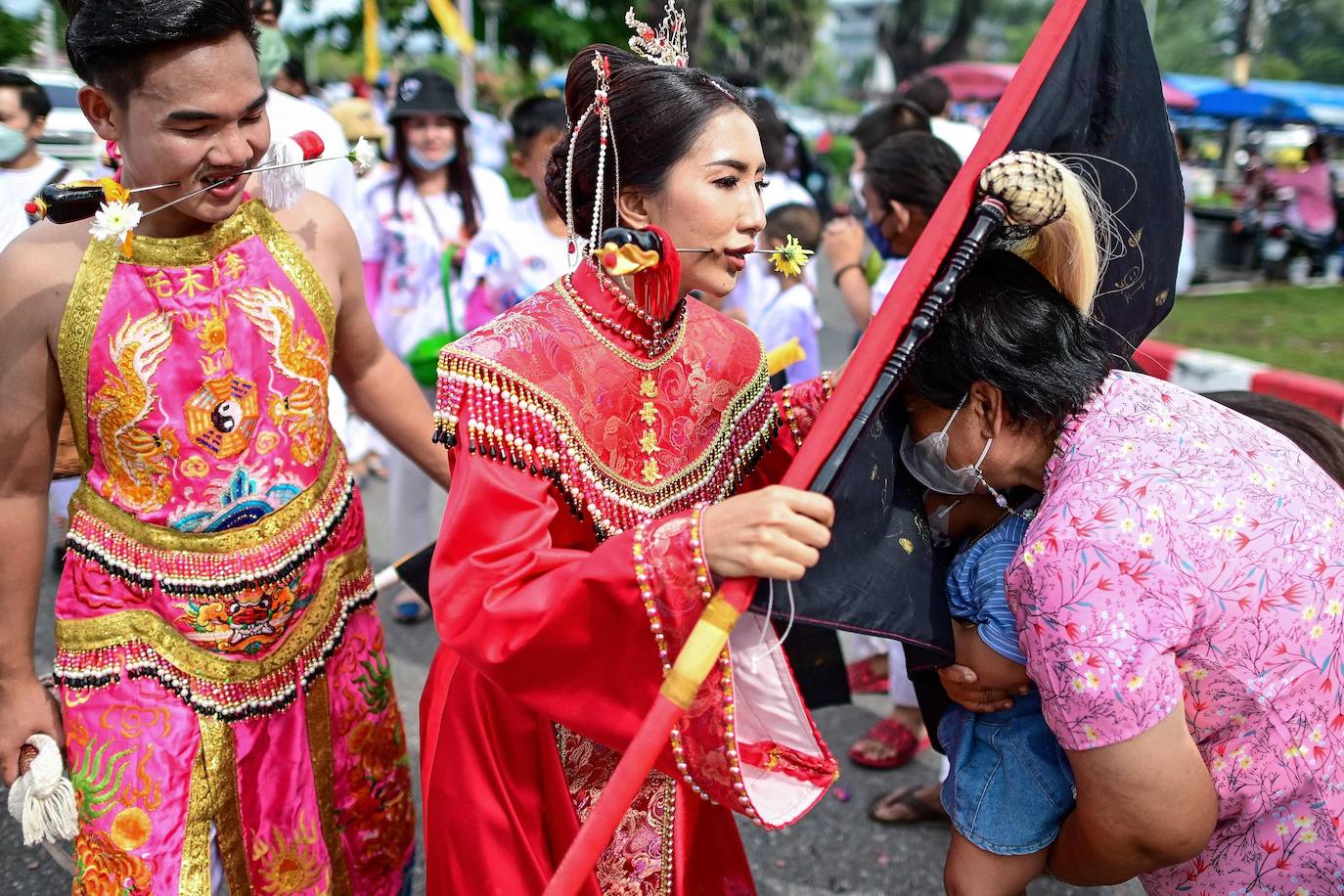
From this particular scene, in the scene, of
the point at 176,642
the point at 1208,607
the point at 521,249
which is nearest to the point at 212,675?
the point at 176,642

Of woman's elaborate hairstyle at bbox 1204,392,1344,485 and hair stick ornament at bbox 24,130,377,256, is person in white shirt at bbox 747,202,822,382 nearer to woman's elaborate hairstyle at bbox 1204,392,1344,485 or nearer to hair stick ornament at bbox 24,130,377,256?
woman's elaborate hairstyle at bbox 1204,392,1344,485

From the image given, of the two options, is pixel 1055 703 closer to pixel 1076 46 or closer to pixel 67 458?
pixel 1076 46

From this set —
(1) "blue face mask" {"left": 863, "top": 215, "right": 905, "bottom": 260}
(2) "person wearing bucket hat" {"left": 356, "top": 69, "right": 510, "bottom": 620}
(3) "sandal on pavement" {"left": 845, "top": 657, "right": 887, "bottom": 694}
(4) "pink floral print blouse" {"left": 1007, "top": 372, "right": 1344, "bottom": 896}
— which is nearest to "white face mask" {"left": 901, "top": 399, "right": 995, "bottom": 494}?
(4) "pink floral print blouse" {"left": 1007, "top": 372, "right": 1344, "bottom": 896}

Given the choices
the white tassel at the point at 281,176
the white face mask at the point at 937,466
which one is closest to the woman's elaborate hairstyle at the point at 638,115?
the white tassel at the point at 281,176

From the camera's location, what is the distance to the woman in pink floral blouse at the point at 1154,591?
4.87 ft

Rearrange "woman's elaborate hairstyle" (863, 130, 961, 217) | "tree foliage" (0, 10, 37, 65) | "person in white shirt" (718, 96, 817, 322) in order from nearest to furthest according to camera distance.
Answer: "woman's elaborate hairstyle" (863, 130, 961, 217) < "person in white shirt" (718, 96, 817, 322) < "tree foliage" (0, 10, 37, 65)

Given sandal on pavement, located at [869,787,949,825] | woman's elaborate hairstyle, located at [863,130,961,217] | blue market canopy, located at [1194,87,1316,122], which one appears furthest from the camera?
blue market canopy, located at [1194,87,1316,122]

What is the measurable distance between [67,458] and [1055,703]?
1953 mm

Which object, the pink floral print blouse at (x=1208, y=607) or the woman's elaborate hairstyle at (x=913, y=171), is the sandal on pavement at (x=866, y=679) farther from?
the pink floral print blouse at (x=1208, y=607)

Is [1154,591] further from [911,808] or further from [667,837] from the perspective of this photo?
[911,808]

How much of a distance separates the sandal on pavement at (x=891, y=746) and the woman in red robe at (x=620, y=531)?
144cm

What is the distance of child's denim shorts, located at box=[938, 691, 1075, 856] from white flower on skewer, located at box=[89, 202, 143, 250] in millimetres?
1566

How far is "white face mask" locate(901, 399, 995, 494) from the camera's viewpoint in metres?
1.74

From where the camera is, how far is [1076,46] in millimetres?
1576
